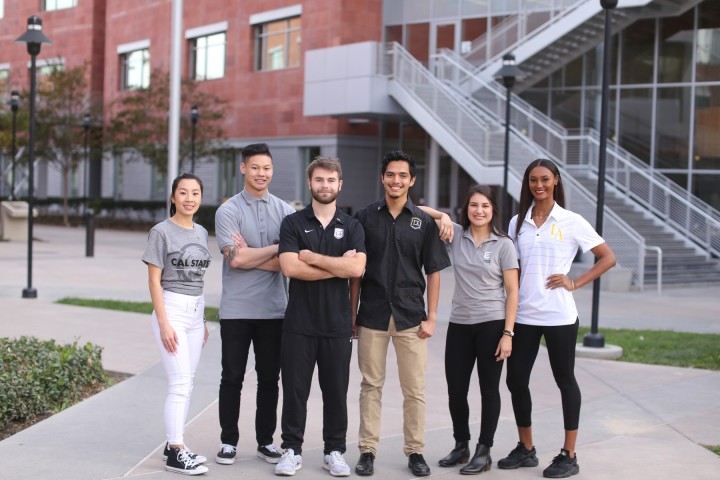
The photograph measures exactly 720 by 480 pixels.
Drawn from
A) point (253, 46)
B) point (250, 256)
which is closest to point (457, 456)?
point (250, 256)

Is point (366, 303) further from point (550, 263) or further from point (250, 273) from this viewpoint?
point (550, 263)

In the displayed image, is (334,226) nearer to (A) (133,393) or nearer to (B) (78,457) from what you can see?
(B) (78,457)

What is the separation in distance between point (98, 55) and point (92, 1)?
2504mm

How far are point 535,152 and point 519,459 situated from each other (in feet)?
53.9

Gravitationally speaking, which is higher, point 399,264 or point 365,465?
point 399,264

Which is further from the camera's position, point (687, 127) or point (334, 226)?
point (687, 127)

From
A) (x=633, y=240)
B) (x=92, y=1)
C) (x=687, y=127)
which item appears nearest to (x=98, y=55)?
(x=92, y=1)

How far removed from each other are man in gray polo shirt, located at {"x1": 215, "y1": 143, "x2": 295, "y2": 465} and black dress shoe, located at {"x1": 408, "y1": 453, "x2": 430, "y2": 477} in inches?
33.3

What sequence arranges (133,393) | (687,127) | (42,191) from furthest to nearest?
(42,191)
(687,127)
(133,393)

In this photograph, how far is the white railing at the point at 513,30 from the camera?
2472 cm

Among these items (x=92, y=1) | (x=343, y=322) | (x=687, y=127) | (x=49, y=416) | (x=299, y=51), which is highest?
(x=92, y=1)

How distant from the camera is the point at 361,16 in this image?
30.3m

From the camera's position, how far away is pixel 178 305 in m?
5.51

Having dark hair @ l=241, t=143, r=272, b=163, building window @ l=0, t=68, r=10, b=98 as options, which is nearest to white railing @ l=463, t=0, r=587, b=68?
dark hair @ l=241, t=143, r=272, b=163
